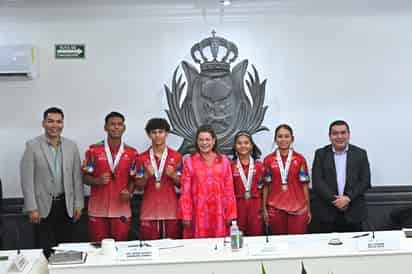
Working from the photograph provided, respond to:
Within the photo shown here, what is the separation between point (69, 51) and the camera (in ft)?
15.5

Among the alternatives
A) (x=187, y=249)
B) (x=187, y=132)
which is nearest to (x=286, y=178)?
(x=187, y=132)

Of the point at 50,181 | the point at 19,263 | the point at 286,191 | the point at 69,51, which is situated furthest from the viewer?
the point at 69,51

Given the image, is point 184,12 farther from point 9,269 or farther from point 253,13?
point 9,269

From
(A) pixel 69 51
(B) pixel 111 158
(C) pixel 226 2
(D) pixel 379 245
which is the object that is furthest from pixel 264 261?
(A) pixel 69 51

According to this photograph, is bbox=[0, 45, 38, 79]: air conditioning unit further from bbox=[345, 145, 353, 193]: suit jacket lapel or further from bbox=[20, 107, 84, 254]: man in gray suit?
bbox=[345, 145, 353, 193]: suit jacket lapel

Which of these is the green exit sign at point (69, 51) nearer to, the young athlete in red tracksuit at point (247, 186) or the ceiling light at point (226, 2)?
the ceiling light at point (226, 2)

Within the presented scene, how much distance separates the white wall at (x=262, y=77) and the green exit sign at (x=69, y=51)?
0.05 metres

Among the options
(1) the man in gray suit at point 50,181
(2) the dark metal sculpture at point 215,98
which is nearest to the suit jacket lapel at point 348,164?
(2) the dark metal sculpture at point 215,98

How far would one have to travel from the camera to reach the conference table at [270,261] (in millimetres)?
2650

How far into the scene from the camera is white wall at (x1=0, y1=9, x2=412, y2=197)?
4703 mm

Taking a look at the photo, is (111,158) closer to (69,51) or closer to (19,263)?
(69,51)

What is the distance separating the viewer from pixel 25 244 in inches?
182

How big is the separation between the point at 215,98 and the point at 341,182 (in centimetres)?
140

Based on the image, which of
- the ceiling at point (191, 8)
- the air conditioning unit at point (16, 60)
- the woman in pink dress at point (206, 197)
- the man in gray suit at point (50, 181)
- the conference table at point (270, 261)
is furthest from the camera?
the ceiling at point (191, 8)
